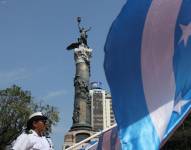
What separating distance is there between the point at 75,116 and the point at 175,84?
A: 29767 mm

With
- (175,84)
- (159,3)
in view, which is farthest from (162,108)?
(159,3)

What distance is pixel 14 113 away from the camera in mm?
31188

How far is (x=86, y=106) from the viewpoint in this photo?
34.6m

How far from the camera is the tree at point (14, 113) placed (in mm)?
30859

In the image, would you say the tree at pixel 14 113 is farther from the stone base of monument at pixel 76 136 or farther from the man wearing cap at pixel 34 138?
the man wearing cap at pixel 34 138

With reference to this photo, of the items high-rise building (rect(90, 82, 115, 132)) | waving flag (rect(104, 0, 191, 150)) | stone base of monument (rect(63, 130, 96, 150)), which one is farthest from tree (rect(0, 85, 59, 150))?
high-rise building (rect(90, 82, 115, 132))

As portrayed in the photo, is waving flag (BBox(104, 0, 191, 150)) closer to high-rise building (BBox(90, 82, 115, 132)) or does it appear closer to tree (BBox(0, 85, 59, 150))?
tree (BBox(0, 85, 59, 150))

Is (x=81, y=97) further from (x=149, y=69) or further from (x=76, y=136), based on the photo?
(x=149, y=69)

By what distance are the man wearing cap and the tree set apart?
2626cm

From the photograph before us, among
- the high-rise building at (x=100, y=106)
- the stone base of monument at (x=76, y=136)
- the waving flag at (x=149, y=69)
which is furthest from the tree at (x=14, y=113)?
the high-rise building at (x=100, y=106)

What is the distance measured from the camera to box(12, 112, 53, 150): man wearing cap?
435 centimetres

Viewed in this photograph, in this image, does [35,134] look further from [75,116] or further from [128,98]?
[75,116]

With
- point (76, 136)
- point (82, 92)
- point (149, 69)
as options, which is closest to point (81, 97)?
point (82, 92)

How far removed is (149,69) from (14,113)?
27.0 meters
